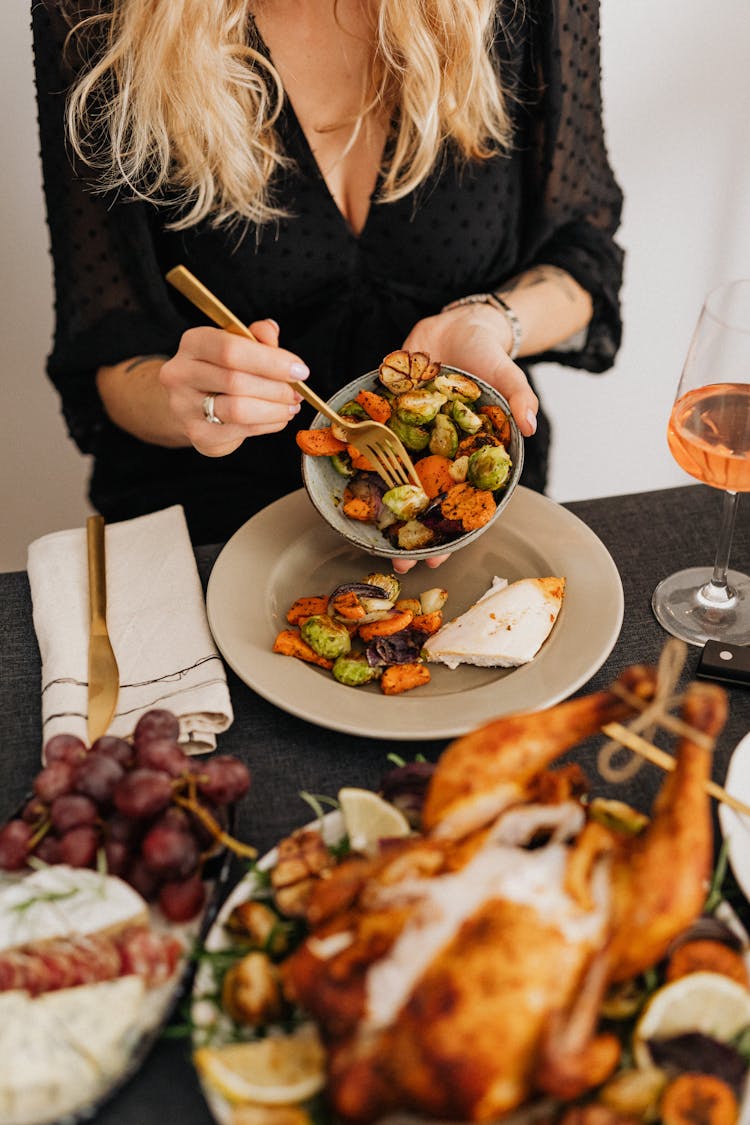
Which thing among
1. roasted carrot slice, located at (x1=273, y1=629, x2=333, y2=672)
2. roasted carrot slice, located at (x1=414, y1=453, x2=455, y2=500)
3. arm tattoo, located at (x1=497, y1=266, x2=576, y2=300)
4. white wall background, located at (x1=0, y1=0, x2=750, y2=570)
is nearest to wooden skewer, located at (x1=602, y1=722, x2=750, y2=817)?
roasted carrot slice, located at (x1=273, y1=629, x2=333, y2=672)

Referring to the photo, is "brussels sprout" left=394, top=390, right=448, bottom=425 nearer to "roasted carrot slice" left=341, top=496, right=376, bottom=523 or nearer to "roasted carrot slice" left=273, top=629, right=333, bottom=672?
"roasted carrot slice" left=341, top=496, right=376, bottom=523

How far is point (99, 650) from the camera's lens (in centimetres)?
112

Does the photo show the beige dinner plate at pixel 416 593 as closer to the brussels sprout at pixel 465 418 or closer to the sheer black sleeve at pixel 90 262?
the brussels sprout at pixel 465 418

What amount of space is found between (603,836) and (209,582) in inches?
26.1

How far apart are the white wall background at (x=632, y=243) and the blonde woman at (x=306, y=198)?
1.92 feet

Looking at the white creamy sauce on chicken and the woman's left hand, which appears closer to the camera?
the white creamy sauce on chicken

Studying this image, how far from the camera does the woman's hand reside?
4.17 ft

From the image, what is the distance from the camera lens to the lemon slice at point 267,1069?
2.02 ft

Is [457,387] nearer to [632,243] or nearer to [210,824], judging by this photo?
[210,824]

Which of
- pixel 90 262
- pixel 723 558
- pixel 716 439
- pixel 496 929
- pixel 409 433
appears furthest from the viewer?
pixel 90 262

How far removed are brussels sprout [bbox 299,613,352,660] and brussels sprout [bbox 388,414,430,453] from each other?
297 millimetres

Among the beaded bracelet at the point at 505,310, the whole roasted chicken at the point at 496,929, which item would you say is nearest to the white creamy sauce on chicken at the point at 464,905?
the whole roasted chicken at the point at 496,929

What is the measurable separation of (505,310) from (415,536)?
2.05 ft

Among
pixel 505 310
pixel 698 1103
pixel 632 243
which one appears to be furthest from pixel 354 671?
pixel 632 243
